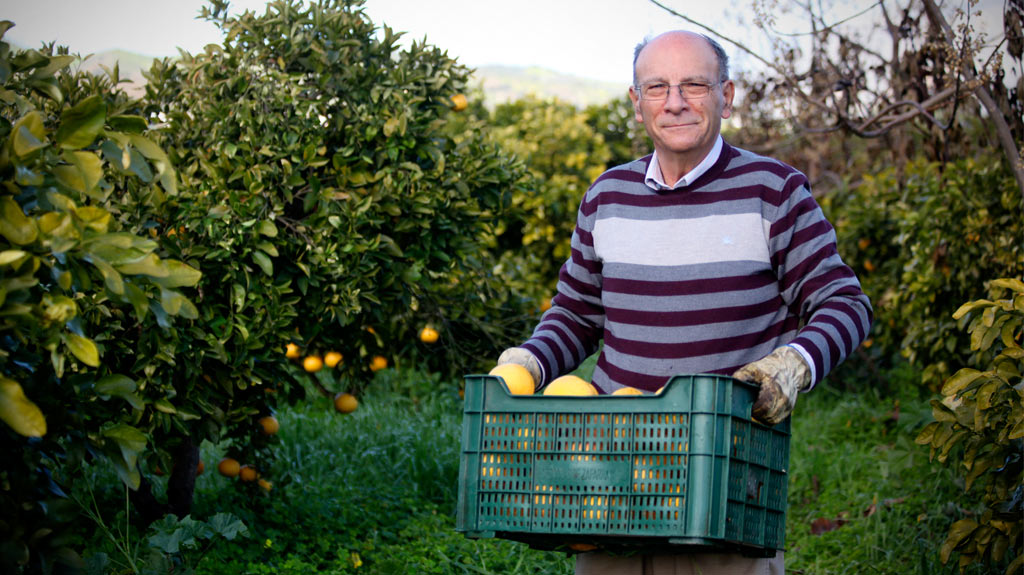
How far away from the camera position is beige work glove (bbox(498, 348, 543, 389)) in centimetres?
224

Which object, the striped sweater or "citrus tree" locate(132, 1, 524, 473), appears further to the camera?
"citrus tree" locate(132, 1, 524, 473)

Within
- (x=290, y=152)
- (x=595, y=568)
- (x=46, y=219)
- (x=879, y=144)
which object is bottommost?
(x=595, y=568)

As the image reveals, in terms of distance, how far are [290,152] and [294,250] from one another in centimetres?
35

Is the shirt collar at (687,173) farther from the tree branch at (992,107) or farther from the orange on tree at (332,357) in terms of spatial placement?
the orange on tree at (332,357)

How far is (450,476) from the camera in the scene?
4.64 metres

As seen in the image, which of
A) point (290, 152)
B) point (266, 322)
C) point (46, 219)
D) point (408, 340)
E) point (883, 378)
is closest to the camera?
point (46, 219)

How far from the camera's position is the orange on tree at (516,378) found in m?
2.05

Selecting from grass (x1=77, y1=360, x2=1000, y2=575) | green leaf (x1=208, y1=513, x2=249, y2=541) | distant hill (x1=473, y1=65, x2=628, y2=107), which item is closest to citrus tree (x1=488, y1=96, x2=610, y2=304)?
Answer: grass (x1=77, y1=360, x2=1000, y2=575)

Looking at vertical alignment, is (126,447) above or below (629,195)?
below

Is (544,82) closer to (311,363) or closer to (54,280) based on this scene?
(311,363)

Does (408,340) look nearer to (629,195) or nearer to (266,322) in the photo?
(266,322)

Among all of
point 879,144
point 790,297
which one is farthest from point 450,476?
point 879,144

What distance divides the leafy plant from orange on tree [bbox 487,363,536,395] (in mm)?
1257

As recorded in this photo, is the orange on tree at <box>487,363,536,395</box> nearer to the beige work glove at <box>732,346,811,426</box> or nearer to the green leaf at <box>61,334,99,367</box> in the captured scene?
the beige work glove at <box>732,346,811,426</box>
